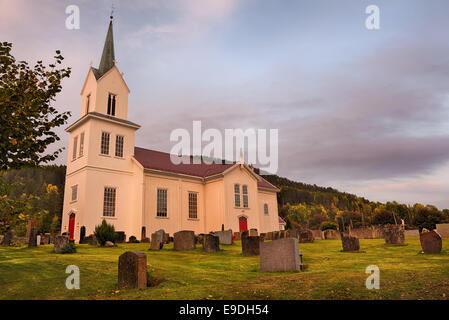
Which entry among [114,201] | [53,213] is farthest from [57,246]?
[53,213]

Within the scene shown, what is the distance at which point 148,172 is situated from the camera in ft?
100

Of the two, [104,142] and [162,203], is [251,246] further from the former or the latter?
[104,142]

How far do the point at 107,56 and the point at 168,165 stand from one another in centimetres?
1308

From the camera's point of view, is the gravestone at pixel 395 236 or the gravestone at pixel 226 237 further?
the gravestone at pixel 226 237

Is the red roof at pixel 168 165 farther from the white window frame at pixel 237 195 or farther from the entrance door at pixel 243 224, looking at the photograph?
the entrance door at pixel 243 224

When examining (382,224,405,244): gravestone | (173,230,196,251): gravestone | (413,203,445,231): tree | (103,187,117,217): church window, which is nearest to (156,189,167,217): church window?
(103,187,117,217): church window

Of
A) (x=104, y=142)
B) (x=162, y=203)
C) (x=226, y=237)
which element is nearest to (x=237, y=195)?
(x=162, y=203)

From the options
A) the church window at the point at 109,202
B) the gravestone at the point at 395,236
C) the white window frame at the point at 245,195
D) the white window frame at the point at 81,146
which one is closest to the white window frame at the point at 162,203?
the church window at the point at 109,202

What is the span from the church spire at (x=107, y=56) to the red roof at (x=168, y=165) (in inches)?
340

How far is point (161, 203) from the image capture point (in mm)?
31031

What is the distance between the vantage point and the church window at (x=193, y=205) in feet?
110

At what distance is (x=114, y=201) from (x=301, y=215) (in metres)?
87.0

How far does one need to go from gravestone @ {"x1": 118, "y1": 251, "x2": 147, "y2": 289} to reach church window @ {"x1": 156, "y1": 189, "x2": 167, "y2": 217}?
22274 millimetres
